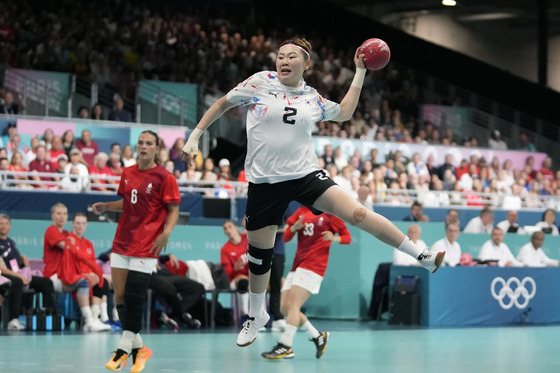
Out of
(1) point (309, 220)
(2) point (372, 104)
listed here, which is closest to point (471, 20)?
(2) point (372, 104)

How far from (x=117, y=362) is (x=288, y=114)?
266 cm

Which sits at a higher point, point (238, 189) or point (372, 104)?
point (372, 104)

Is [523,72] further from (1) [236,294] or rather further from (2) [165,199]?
(2) [165,199]

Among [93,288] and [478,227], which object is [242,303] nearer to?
[93,288]

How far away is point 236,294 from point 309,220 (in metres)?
3.80

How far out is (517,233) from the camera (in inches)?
725

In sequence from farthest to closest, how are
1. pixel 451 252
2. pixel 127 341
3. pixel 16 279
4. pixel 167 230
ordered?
1. pixel 451 252
2. pixel 16 279
3. pixel 167 230
4. pixel 127 341

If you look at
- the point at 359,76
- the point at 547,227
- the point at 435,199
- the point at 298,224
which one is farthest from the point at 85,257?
the point at 547,227

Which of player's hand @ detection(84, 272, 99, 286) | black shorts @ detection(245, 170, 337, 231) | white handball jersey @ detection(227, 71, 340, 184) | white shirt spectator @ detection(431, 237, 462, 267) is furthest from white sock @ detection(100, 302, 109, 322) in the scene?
white handball jersey @ detection(227, 71, 340, 184)

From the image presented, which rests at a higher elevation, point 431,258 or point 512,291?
point 431,258

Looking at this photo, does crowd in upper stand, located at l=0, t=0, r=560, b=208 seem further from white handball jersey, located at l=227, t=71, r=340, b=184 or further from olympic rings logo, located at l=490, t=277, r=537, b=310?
white handball jersey, located at l=227, t=71, r=340, b=184

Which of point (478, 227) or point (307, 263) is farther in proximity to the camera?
point (478, 227)

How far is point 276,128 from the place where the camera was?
7309 millimetres

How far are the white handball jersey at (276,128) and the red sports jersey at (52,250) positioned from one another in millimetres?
6087
